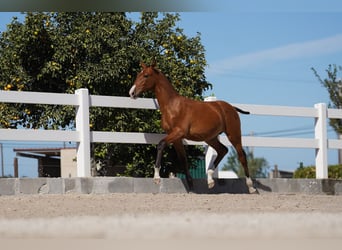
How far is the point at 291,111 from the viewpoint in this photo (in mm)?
10695

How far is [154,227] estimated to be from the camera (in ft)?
16.2

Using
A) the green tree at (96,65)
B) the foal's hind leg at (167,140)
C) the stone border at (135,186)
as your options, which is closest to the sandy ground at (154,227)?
the stone border at (135,186)

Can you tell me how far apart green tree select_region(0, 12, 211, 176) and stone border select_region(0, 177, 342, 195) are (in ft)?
11.3

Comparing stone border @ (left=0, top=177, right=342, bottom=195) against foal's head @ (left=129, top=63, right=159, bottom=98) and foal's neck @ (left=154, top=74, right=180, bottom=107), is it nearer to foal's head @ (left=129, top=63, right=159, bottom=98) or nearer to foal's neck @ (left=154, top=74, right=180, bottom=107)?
foal's neck @ (left=154, top=74, right=180, bottom=107)

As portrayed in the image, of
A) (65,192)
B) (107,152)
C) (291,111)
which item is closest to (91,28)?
(107,152)

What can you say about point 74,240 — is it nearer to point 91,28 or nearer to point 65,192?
point 65,192

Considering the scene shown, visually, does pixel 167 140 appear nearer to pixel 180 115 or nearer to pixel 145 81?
pixel 180 115

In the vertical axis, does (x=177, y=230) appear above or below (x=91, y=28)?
below

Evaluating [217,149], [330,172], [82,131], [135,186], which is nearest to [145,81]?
[82,131]

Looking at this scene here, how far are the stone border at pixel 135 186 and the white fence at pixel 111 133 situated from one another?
359 mm

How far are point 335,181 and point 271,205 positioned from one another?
3664 mm

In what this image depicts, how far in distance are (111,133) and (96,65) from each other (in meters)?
4.64

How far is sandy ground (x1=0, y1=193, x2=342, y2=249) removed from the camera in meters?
4.32

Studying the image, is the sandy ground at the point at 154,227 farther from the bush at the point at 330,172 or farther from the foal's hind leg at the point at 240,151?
the bush at the point at 330,172
